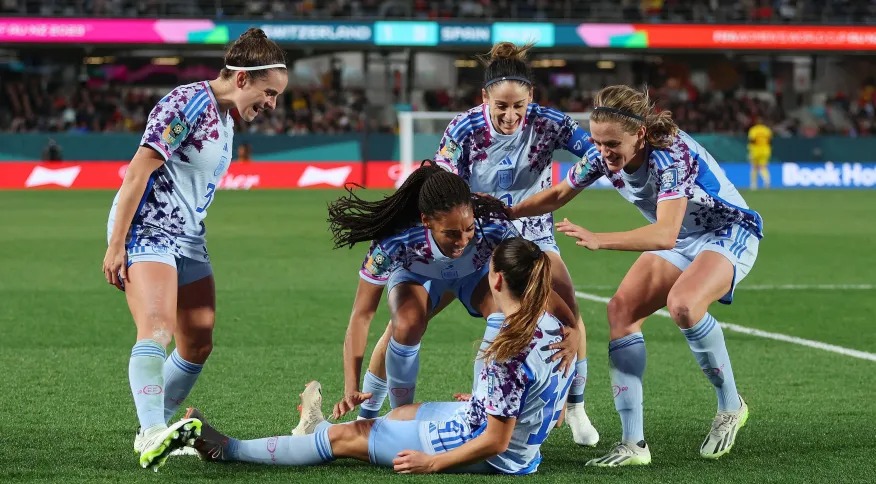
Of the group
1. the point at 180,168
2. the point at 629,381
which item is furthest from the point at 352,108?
the point at 180,168

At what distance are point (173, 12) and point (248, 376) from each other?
28.6 meters

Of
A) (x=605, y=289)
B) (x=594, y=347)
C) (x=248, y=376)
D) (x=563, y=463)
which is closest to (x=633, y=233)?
(x=563, y=463)

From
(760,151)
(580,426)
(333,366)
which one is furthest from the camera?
(760,151)

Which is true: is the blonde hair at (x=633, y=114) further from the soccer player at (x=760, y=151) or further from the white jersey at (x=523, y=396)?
the soccer player at (x=760, y=151)

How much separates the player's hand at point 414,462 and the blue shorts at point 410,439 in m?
0.06

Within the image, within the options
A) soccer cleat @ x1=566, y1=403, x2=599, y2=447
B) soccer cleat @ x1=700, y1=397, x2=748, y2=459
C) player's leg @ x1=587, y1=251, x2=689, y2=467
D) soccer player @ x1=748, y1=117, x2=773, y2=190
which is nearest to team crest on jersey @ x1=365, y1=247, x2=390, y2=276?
player's leg @ x1=587, y1=251, x2=689, y2=467

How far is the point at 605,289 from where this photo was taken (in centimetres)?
1280

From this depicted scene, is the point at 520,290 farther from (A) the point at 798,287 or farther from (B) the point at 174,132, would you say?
(A) the point at 798,287

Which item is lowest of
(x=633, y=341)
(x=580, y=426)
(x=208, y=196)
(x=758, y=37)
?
(x=758, y=37)

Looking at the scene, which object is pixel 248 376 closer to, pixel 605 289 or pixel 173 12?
pixel 605 289

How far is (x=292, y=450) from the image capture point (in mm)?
5242

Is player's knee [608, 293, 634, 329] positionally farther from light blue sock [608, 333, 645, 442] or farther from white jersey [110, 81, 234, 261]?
white jersey [110, 81, 234, 261]

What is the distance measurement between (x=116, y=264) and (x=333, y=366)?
3356 millimetres

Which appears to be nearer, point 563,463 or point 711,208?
point 563,463
